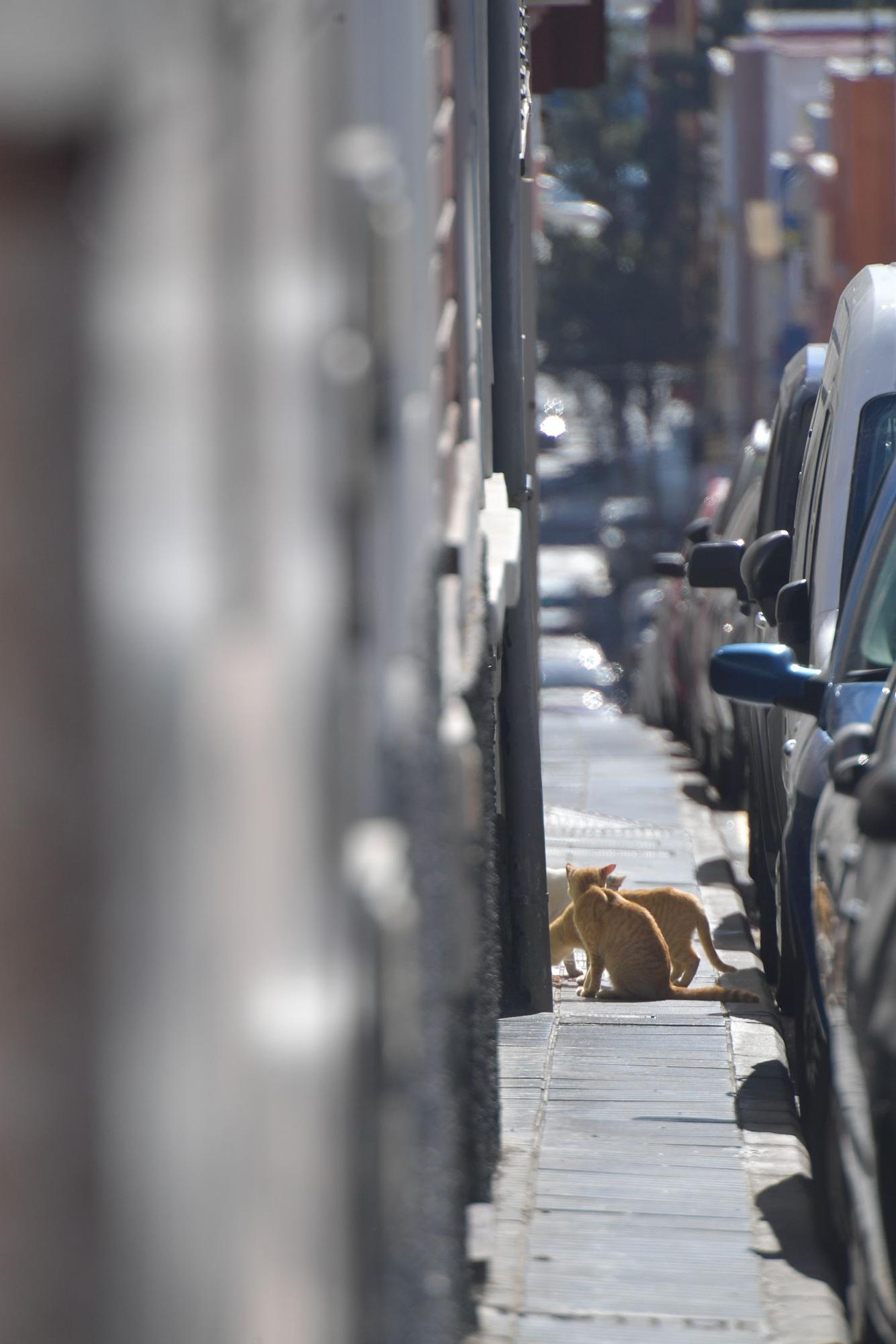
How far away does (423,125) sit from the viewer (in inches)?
129

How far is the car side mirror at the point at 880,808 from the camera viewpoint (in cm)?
348

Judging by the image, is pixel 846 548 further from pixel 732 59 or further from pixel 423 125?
pixel 732 59

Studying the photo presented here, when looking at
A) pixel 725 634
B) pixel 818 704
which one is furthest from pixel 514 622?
pixel 725 634

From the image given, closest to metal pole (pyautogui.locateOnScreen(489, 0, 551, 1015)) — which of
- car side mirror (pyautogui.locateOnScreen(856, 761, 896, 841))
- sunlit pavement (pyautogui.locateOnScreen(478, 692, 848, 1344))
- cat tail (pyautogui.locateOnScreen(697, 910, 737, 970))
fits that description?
sunlit pavement (pyautogui.locateOnScreen(478, 692, 848, 1344))

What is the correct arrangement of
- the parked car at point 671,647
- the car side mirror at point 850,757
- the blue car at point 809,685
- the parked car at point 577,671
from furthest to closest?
the parked car at point 577,671 → the parked car at point 671,647 → the blue car at point 809,685 → the car side mirror at point 850,757

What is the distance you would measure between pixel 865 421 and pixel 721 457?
4709 centimetres

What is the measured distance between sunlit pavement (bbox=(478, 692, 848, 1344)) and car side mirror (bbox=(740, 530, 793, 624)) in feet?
4.20

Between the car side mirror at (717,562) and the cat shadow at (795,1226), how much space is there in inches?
155

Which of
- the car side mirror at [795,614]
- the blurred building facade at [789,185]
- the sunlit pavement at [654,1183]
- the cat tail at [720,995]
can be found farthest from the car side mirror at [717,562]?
the blurred building facade at [789,185]

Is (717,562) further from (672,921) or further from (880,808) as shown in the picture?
(880,808)

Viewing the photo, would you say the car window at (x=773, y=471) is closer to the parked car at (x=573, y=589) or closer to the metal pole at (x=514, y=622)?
the metal pole at (x=514, y=622)

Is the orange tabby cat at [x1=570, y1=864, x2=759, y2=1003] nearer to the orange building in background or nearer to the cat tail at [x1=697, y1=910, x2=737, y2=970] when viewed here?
the cat tail at [x1=697, y1=910, x2=737, y2=970]

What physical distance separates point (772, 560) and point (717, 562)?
1345mm

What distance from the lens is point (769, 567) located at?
7180mm
